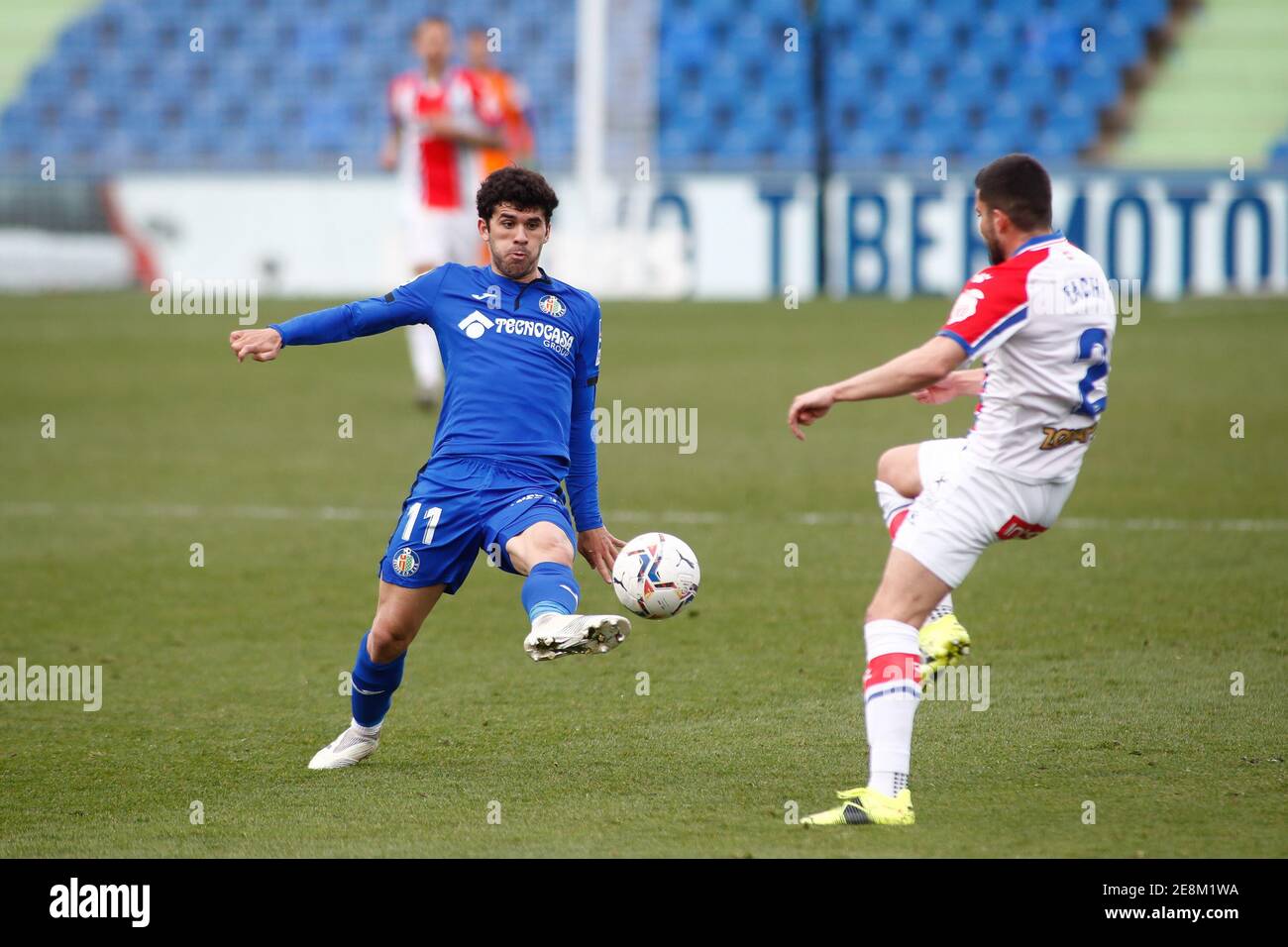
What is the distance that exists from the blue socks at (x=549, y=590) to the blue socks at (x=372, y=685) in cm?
74

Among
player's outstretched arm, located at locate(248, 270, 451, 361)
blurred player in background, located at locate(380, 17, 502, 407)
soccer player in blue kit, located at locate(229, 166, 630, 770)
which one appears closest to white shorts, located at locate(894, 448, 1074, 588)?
soccer player in blue kit, located at locate(229, 166, 630, 770)

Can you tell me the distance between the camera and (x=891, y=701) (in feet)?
15.7

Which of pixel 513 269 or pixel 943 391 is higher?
pixel 513 269

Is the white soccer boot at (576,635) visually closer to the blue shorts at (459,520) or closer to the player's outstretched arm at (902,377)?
the blue shorts at (459,520)

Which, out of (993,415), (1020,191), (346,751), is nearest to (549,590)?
(346,751)

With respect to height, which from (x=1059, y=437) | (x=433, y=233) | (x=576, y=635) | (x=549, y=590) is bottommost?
(x=576, y=635)

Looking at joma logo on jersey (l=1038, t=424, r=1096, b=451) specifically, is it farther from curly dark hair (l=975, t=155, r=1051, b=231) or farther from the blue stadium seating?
the blue stadium seating

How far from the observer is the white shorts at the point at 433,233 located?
14.4m

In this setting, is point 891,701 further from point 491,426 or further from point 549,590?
point 491,426

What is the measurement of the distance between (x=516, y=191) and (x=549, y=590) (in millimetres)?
1262

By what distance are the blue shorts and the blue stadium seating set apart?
15269mm

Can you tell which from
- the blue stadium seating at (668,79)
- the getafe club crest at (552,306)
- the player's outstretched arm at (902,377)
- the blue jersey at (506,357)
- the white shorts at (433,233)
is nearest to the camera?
the player's outstretched arm at (902,377)

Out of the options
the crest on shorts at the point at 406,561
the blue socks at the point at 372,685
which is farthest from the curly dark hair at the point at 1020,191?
the blue socks at the point at 372,685

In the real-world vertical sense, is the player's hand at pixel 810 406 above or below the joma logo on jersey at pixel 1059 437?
above
